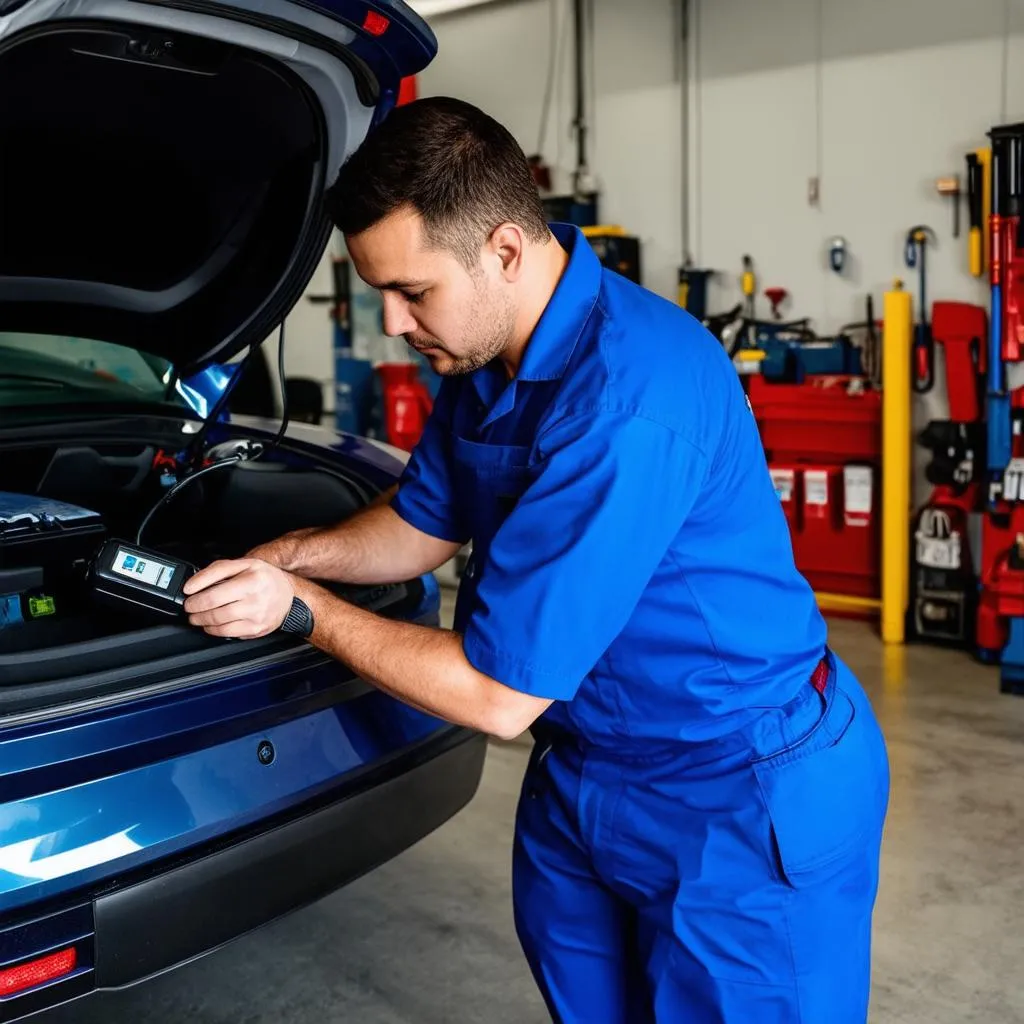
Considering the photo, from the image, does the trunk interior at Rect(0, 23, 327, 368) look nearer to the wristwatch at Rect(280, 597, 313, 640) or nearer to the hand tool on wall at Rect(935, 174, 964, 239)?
the wristwatch at Rect(280, 597, 313, 640)

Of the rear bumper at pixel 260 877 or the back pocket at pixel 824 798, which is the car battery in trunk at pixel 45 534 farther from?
the back pocket at pixel 824 798

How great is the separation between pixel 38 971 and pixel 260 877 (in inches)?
12.3

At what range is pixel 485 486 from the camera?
1.49 m

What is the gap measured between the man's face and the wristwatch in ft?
1.12

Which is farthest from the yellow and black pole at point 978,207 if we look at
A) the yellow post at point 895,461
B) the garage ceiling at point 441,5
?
the garage ceiling at point 441,5

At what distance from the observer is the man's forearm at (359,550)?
6.02 feet

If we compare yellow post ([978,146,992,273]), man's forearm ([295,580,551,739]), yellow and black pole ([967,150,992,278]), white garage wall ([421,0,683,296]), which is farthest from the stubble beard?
white garage wall ([421,0,683,296])

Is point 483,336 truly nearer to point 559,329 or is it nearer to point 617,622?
point 559,329

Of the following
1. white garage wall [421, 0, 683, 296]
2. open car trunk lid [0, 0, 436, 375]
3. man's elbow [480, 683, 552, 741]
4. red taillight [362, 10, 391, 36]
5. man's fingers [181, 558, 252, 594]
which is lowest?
man's elbow [480, 683, 552, 741]

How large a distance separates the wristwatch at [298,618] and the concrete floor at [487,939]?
1.73 feet

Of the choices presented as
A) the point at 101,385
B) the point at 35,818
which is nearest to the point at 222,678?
the point at 35,818

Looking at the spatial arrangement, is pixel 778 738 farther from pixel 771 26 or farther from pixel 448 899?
pixel 771 26

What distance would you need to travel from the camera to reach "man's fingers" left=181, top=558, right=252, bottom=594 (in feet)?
4.98

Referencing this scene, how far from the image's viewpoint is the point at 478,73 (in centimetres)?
615
